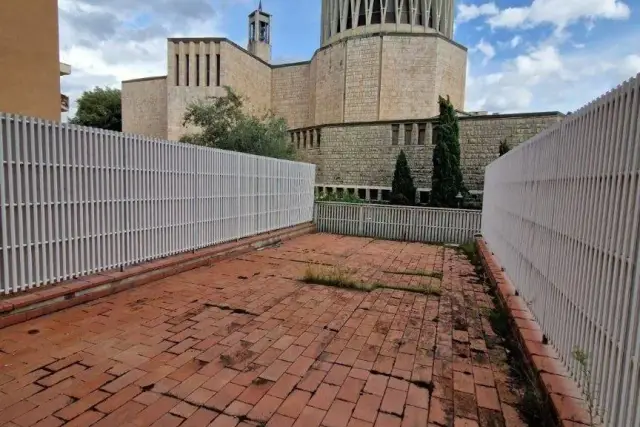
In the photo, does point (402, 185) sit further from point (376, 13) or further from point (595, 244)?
point (376, 13)

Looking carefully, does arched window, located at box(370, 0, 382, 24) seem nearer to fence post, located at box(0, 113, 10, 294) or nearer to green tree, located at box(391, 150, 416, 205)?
green tree, located at box(391, 150, 416, 205)

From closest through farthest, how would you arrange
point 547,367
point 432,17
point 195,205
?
1. point 547,367
2. point 195,205
3. point 432,17

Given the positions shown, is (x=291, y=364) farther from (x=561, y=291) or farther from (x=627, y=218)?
(x=627, y=218)

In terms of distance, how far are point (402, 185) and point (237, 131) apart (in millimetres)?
7415

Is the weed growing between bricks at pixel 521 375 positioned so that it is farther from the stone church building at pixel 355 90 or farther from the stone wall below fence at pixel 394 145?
the stone church building at pixel 355 90

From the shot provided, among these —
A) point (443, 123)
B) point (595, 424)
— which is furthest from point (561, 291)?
point (443, 123)

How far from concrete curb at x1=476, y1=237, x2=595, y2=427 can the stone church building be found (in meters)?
13.2

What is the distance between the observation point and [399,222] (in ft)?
37.6

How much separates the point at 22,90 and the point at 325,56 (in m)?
24.4

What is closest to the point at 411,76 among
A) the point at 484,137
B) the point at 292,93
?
the point at 292,93

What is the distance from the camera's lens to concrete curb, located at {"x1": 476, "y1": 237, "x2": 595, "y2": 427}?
2.07 metres

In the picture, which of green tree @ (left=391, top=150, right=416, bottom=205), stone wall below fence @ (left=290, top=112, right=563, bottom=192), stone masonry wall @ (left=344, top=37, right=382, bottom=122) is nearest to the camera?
stone wall below fence @ (left=290, top=112, right=563, bottom=192)

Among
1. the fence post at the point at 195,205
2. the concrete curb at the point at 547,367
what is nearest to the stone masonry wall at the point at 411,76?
the fence post at the point at 195,205

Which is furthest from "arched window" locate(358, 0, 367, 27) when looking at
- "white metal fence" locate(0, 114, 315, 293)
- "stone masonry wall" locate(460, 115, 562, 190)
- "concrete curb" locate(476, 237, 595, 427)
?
"concrete curb" locate(476, 237, 595, 427)
